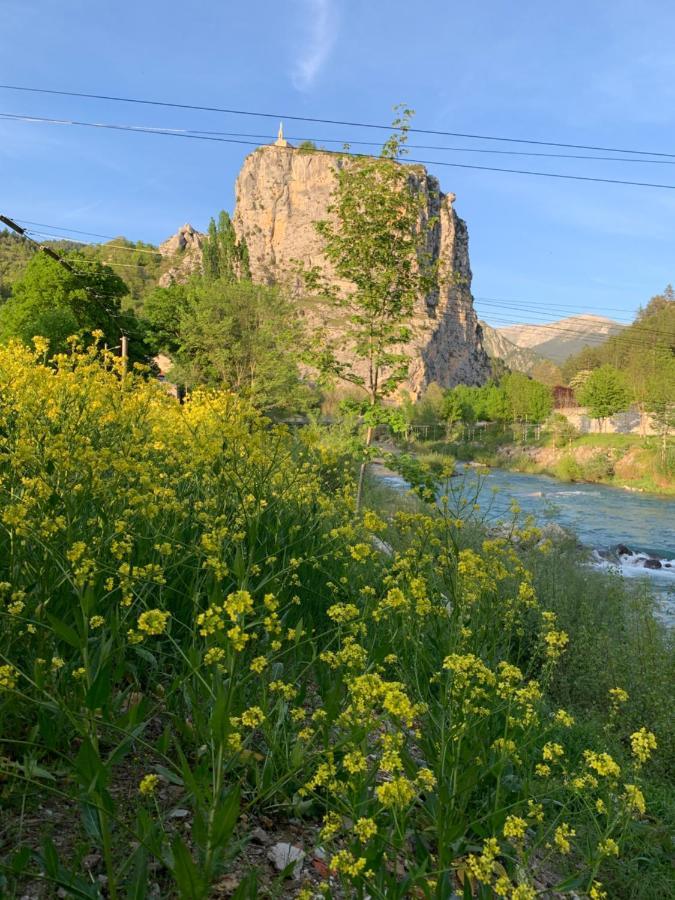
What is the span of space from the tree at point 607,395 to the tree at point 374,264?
5002 centimetres

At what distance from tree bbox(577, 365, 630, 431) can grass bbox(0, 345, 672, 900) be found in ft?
171

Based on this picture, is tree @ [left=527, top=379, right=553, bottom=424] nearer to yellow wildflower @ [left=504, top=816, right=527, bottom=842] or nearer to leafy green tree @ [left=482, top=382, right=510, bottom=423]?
leafy green tree @ [left=482, top=382, right=510, bottom=423]

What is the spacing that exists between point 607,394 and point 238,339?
126ft

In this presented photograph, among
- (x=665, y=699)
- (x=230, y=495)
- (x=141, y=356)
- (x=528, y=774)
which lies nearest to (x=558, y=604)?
(x=665, y=699)

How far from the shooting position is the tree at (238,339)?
88.1 feet

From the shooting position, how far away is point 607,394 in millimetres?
51906

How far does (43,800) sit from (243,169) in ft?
534

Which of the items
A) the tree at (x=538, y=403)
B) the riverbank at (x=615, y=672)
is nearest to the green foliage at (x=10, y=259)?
the tree at (x=538, y=403)

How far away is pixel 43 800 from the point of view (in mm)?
1936

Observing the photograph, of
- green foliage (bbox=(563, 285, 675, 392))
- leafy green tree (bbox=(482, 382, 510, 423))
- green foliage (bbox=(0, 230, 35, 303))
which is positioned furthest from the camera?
leafy green tree (bbox=(482, 382, 510, 423))

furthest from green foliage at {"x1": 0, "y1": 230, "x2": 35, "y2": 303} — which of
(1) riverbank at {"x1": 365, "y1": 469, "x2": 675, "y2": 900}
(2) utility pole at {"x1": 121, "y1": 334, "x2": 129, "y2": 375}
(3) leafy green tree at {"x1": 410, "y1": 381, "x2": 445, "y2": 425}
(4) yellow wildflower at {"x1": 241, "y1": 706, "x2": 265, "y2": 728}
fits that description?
(4) yellow wildflower at {"x1": 241, "y1": 706, "x2": 265, "y2": 728}

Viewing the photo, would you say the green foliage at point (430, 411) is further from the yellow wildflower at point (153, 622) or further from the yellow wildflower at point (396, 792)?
the yellow wildflower at point (396, 792)

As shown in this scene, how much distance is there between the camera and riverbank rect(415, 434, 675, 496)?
1335 inches

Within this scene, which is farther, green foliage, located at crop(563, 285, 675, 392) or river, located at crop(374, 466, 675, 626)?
green foliage, located at crop(563, 285, 675, 392)
